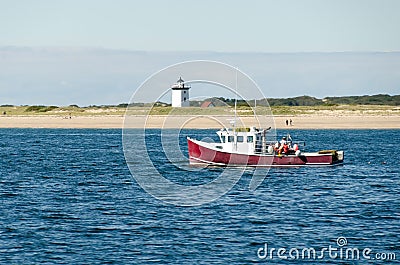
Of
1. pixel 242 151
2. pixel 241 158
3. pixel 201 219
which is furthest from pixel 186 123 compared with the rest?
pixel 201 219

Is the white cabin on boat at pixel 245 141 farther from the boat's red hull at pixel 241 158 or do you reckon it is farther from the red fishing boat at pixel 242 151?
the boat's red hull at pixel 241 158

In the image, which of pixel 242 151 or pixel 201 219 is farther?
pixel 242 151

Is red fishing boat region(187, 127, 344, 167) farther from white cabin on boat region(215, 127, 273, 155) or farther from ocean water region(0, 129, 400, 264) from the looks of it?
ocean water region(0, 129, 400, 264)

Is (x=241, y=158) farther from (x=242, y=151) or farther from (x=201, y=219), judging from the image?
(x=201, y=219)

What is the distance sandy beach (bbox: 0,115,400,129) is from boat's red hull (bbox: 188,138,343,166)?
188ft

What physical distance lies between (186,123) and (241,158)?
2529 inches

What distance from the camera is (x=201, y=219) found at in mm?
29391

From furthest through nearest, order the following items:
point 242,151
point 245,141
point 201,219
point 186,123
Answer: point 186,123 < point 242,151 < point 245,141 < point 201,219

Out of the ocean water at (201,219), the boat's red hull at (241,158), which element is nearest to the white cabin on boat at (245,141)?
the boat's red hull at (241,158)

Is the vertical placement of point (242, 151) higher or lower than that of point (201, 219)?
higher

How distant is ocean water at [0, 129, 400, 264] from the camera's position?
23.4 m

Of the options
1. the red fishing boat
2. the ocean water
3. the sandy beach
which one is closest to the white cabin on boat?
the red fishing boat

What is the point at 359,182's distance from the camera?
43.0 meters

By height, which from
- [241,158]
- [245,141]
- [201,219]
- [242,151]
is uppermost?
[245,141]
